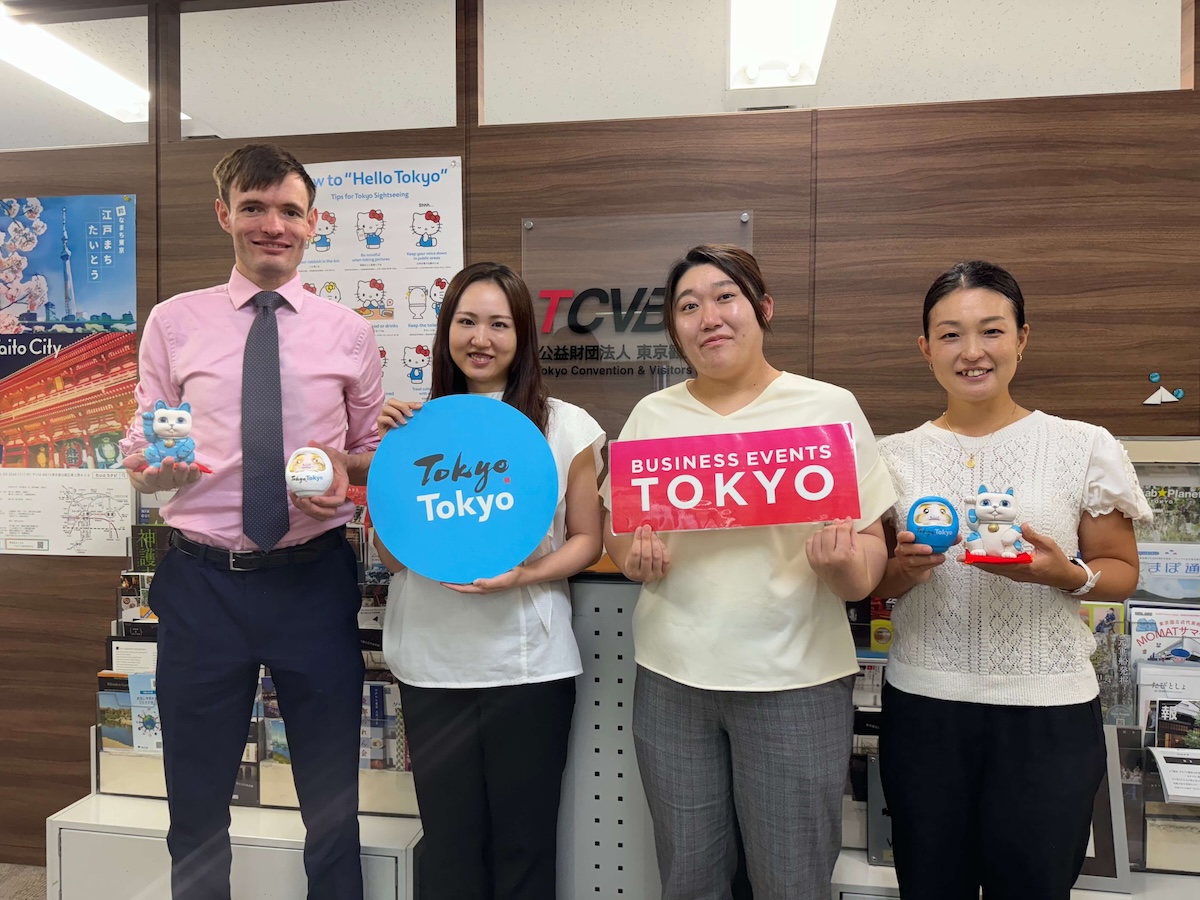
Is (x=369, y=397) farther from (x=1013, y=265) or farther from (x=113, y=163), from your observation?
(x=1013, y=265)

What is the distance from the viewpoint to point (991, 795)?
1.31 meters

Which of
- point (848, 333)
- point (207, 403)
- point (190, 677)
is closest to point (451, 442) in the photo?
point (207, 403)

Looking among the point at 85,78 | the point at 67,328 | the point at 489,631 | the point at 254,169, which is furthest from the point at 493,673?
the point at 85,78

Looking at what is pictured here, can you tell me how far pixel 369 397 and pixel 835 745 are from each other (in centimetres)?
130

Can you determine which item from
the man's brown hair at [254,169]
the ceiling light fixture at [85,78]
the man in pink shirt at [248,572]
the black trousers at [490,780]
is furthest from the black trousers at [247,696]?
the ceiling light fixture at [85,78]

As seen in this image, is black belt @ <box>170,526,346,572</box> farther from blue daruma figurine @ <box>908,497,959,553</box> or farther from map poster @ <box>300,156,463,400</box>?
blue daruma figurine @ <box>908,497,959,553</box>

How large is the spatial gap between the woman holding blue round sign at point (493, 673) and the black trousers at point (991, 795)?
0.71 m

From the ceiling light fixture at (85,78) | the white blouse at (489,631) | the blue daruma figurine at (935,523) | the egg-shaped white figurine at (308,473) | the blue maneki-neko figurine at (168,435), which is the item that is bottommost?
the white blouse at (489,631)

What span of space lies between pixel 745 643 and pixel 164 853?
1.75m

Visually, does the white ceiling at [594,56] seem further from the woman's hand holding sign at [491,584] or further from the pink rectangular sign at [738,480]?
the woman's hand holding sign at [491,584]

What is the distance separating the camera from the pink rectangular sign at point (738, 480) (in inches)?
51.6

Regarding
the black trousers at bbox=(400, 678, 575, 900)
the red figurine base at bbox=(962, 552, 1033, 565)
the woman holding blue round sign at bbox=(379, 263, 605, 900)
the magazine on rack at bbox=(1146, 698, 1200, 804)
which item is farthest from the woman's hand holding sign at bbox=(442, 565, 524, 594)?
the magazine on rack at bbox=(1146, 698, 1200, 804)

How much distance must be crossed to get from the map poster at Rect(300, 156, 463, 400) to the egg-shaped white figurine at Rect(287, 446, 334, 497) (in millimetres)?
1064

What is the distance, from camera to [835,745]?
1337 mm
